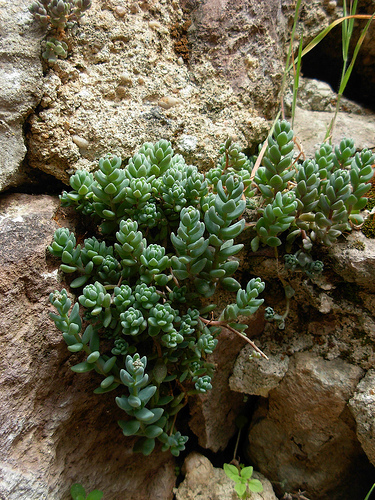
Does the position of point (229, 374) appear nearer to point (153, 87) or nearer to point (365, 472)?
point (365, 472)

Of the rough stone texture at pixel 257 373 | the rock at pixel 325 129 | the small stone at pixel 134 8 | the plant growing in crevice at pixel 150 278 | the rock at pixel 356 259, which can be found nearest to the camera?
the plant growing in crevice at pixel 150 278

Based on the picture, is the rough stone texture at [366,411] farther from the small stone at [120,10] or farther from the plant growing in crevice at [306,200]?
the small stone at [120,10]

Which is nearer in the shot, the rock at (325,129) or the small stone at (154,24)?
the small stone at (154,24)

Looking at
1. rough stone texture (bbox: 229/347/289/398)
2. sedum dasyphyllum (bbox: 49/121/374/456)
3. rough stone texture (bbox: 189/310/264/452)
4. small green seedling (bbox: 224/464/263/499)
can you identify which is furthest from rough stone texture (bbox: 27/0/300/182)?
small green seedling (bbox: 224/464/263/499)

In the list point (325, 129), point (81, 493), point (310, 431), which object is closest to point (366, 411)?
point (310, 431)

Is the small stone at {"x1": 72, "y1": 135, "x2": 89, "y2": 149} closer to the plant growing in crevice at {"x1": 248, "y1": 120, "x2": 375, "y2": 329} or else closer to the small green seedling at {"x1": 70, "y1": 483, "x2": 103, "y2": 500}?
the plant growing in crevice at {"x1": 248, "y1": 120, "x2": 375, "y2": 329}

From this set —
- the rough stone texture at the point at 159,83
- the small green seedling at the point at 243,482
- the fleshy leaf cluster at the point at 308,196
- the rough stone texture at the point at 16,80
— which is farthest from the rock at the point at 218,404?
the rough stone texture at the point at 16,80

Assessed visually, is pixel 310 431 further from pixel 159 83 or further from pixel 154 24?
pixel 154 24
